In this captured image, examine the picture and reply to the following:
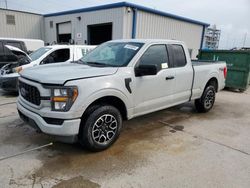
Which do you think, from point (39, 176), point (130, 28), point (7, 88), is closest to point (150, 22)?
point (130, 28)

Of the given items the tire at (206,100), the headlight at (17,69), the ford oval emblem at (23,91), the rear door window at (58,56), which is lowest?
the tire at (206,100)

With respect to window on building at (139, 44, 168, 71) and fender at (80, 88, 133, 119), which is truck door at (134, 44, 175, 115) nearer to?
window on building at (139, 44, 168, 71)

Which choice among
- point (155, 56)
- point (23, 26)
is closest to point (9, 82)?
point (155, 56)

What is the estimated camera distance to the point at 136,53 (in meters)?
3.71

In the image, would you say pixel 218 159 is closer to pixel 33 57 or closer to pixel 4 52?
pixel 33 57

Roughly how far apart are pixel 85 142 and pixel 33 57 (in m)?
5.14

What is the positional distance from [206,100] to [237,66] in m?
4.46

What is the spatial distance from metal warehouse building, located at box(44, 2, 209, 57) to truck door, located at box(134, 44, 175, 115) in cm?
873

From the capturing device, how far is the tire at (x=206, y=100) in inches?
216

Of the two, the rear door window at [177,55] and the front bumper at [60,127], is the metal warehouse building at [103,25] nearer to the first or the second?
the rear door window at [177,55]

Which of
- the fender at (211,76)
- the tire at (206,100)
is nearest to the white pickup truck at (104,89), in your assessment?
the fender at (211,76)

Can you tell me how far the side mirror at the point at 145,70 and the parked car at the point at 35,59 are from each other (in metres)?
4.41

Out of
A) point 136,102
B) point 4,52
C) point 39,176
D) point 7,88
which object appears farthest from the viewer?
point 4,52

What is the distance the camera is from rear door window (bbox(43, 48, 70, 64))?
7.13m
